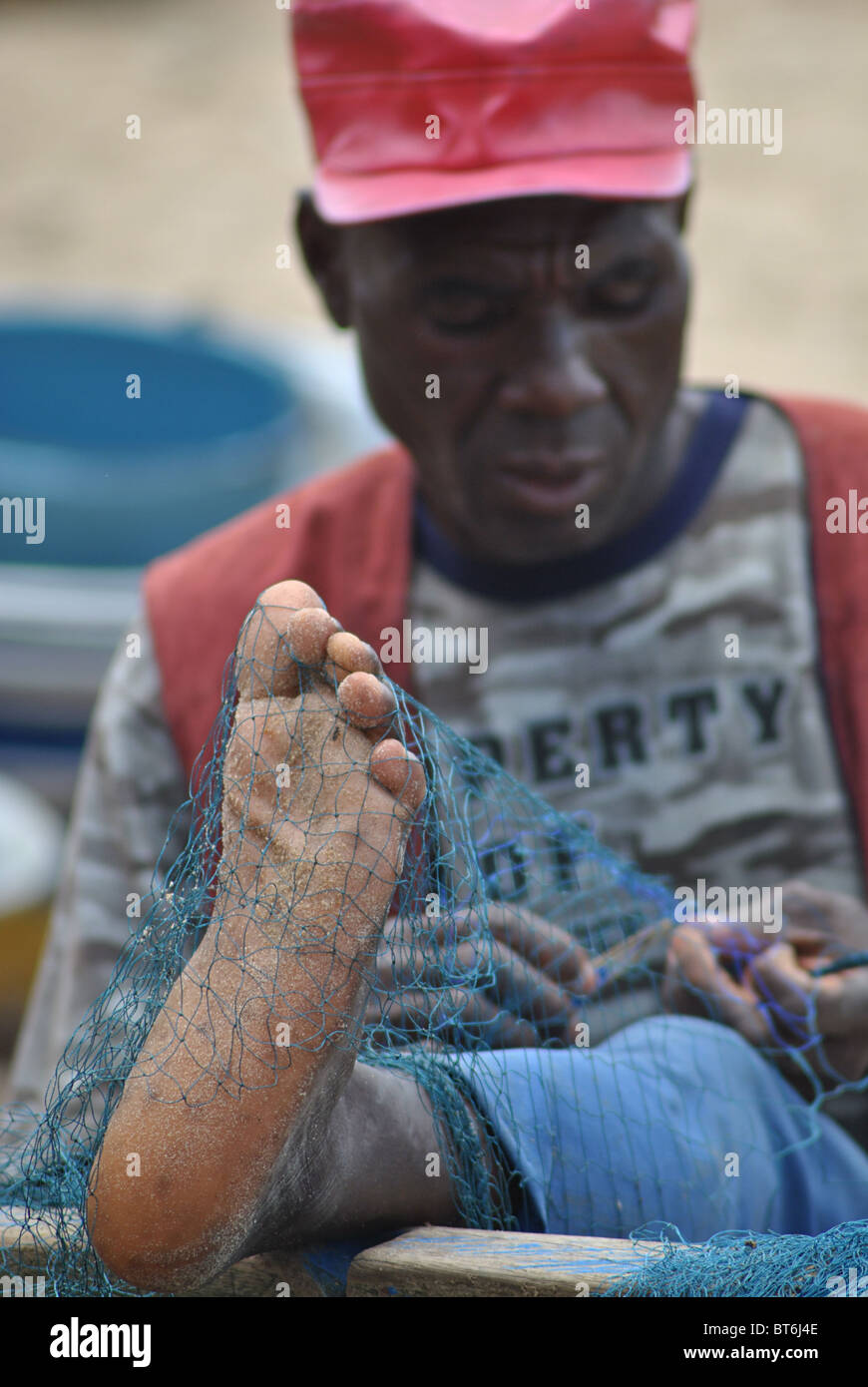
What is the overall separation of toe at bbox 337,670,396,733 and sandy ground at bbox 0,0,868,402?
5589 millimetres

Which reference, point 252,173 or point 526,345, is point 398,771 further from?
point 252,173

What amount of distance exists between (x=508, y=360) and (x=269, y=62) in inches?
385

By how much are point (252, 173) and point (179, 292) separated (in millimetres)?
1774

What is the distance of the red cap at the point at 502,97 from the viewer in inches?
60.0

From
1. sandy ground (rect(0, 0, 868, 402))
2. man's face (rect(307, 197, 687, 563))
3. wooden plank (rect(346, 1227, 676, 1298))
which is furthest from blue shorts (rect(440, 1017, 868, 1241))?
sandy ground (rect(0, 0, 868, 402))

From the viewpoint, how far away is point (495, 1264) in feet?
3.55

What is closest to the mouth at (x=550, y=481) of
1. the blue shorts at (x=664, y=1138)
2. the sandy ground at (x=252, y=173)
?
the blue shorts at (x=664, y=1138)

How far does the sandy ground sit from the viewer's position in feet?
24.3

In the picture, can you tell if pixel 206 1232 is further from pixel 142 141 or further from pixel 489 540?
pixel 142 141

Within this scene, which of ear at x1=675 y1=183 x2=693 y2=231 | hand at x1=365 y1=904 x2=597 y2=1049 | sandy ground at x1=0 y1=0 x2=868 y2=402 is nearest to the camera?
hand at x1=365 y1=904 x2=597 y2=1049

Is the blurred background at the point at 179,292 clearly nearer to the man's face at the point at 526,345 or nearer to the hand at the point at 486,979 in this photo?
the man's face at the point at 526,345

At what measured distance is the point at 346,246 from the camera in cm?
168

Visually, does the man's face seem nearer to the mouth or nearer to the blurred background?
the mouth

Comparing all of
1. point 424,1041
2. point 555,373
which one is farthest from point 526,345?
point 424,1041
